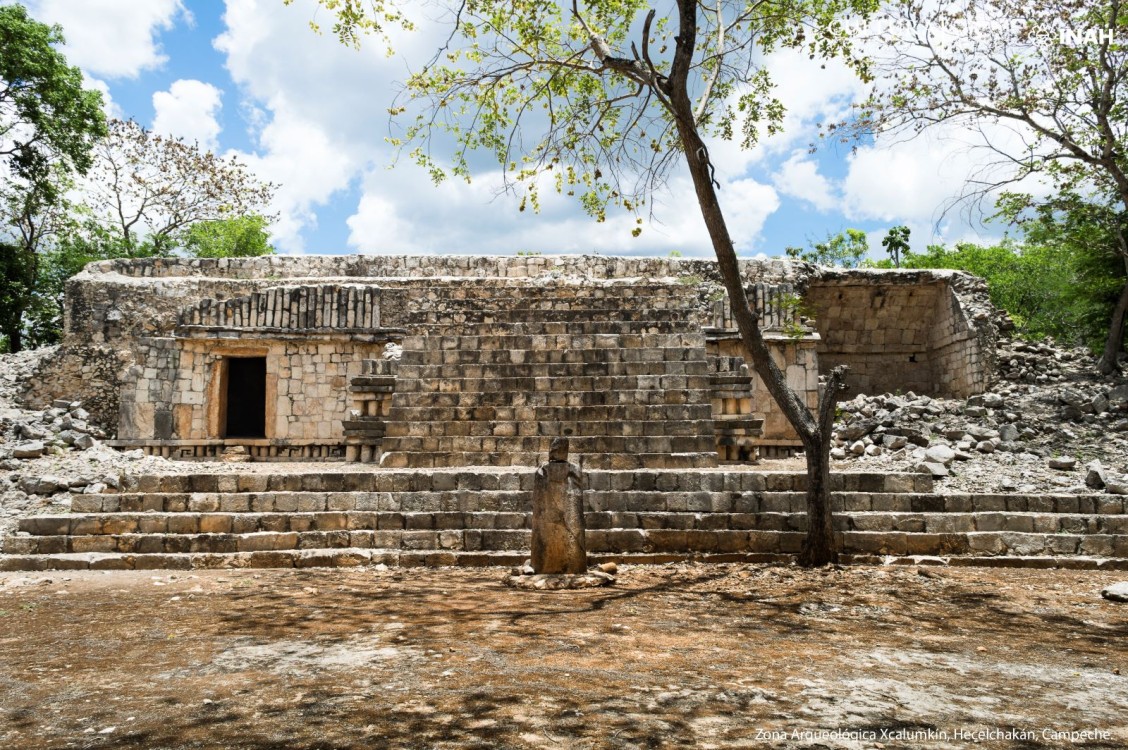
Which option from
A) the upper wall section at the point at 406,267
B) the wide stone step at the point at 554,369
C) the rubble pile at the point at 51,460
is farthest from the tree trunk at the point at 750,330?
the upper wall section at the point at 406,267

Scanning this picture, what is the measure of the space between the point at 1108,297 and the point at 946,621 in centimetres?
1248

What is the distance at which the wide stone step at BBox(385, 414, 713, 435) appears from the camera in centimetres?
894

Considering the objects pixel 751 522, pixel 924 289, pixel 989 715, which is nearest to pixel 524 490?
pixel 751 522

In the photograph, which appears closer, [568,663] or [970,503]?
[568,663]

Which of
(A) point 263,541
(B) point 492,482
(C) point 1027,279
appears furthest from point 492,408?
(C) point 1027,279

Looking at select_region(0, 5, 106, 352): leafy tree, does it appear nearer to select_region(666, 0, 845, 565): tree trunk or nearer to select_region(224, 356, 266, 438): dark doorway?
select_region(224, 356, 266, 438): dark doorway

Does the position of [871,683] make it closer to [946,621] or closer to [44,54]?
[946,621]

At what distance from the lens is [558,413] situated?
9.34 meters

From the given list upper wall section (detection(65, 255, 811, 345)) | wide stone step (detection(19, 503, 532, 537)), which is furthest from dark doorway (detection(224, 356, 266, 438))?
wide stone step (detection(19, 503, 532, 537))

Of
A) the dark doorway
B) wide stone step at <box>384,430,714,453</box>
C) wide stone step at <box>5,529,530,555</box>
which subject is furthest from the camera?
the dark doorway

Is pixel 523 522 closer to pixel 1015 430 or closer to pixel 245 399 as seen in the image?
pixel 1015 430

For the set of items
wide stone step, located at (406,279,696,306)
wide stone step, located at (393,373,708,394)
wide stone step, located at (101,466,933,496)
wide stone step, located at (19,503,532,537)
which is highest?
wide stone step, located at (406,279,696,306)

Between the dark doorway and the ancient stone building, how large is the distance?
0.03m

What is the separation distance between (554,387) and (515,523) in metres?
2.96
